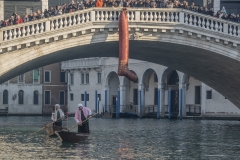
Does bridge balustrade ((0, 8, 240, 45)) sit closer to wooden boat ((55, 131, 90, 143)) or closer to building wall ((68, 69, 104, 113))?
wooden boat ((55, 131, 90, 143))

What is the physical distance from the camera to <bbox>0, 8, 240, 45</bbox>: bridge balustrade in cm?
3506

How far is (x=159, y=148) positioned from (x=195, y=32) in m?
9.27

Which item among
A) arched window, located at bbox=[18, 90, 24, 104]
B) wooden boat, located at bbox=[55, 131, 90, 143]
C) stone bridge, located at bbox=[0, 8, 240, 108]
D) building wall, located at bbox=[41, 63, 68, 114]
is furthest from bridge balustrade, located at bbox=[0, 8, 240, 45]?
building wall, located at bbox=[41, 63, 68, 114]

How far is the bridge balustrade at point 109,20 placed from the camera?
3506 centimetres

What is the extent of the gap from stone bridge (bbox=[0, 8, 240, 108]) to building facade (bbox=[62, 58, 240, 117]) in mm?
20675

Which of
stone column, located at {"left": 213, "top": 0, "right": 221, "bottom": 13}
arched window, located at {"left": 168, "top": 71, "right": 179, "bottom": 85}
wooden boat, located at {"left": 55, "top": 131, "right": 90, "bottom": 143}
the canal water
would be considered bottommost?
the canal water

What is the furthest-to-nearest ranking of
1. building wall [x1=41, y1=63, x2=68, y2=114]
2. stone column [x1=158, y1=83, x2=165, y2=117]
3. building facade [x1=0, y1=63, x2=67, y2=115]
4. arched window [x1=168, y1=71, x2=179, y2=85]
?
building wall [x1=41, y1=63, x2=68, y2=114], building facade [x1=0, y1=63, x2=67, y2=115], arched window [x1=168, y1=71, x2=179, y2=85], stone column [x1=158, y1=83, x2=165, y2=117]

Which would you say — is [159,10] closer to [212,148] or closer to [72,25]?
[72,25]

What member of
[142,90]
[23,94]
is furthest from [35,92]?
[142,90]

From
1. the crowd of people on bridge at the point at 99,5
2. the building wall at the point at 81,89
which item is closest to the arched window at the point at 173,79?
the building wall at the point at 81,89

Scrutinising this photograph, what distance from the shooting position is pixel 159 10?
35781mm

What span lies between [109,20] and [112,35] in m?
0.80

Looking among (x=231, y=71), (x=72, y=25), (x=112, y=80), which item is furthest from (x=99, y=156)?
(x=112, y=80)

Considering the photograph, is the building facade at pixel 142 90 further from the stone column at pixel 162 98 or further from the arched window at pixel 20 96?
the arched window at pixel 20 96
